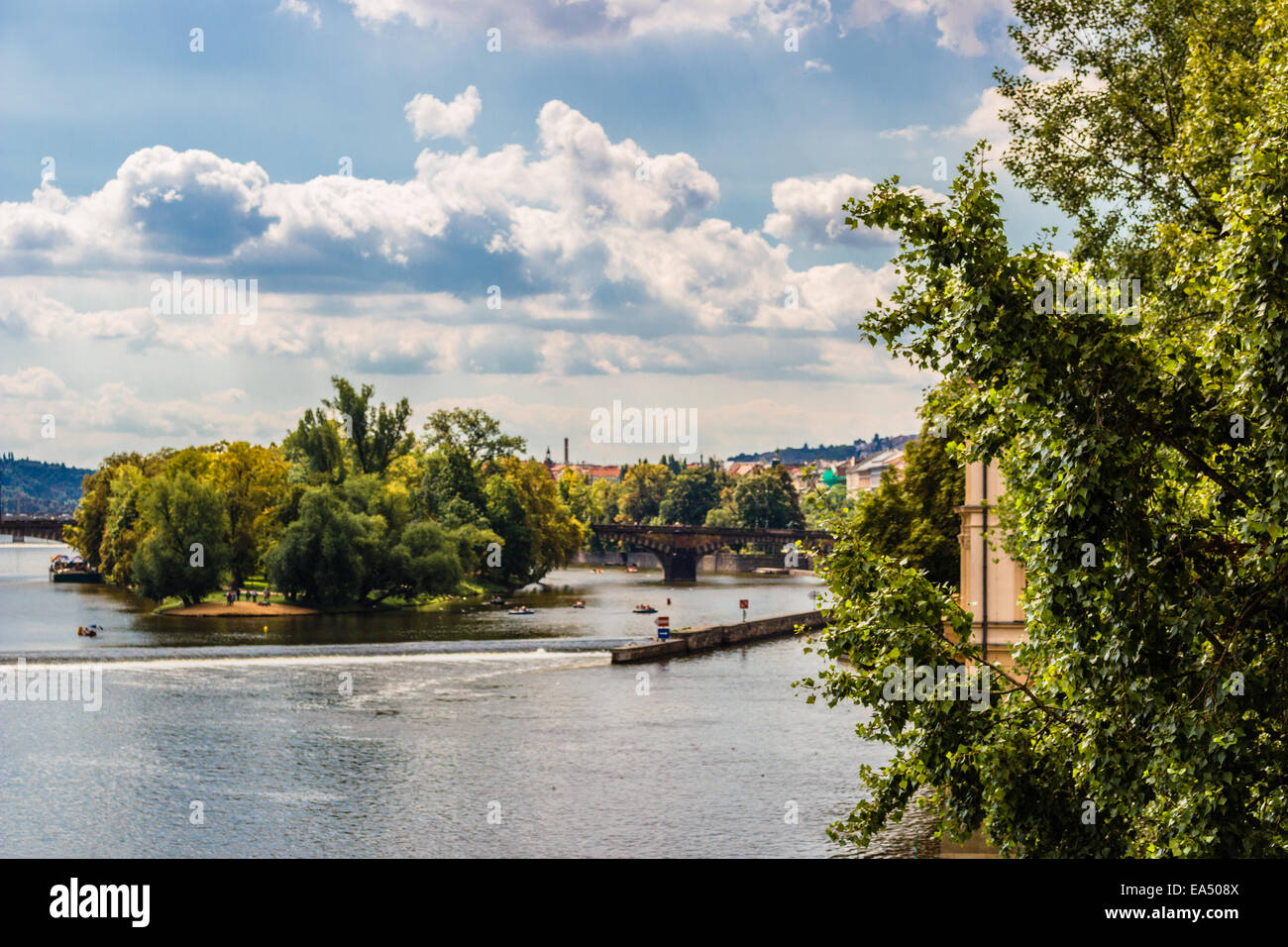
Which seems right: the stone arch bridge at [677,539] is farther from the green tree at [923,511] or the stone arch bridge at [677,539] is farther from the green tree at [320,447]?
the green tree at [923,511]

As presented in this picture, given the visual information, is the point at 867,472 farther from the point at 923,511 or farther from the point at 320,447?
the point at 923,511

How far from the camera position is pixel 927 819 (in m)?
22.4

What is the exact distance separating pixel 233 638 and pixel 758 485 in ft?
328

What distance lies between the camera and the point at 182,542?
Answer: 63156 mm

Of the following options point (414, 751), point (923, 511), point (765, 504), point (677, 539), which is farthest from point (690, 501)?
point (414, 751)

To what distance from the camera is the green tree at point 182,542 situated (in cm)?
6181

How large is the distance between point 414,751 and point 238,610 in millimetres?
34348

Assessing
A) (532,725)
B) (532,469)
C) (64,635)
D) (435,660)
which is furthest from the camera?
(532,469)

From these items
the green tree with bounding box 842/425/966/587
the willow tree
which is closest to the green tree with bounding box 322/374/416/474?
the green tree with bounding box 842/425/966/587

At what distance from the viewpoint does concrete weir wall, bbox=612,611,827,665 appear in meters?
44.8
